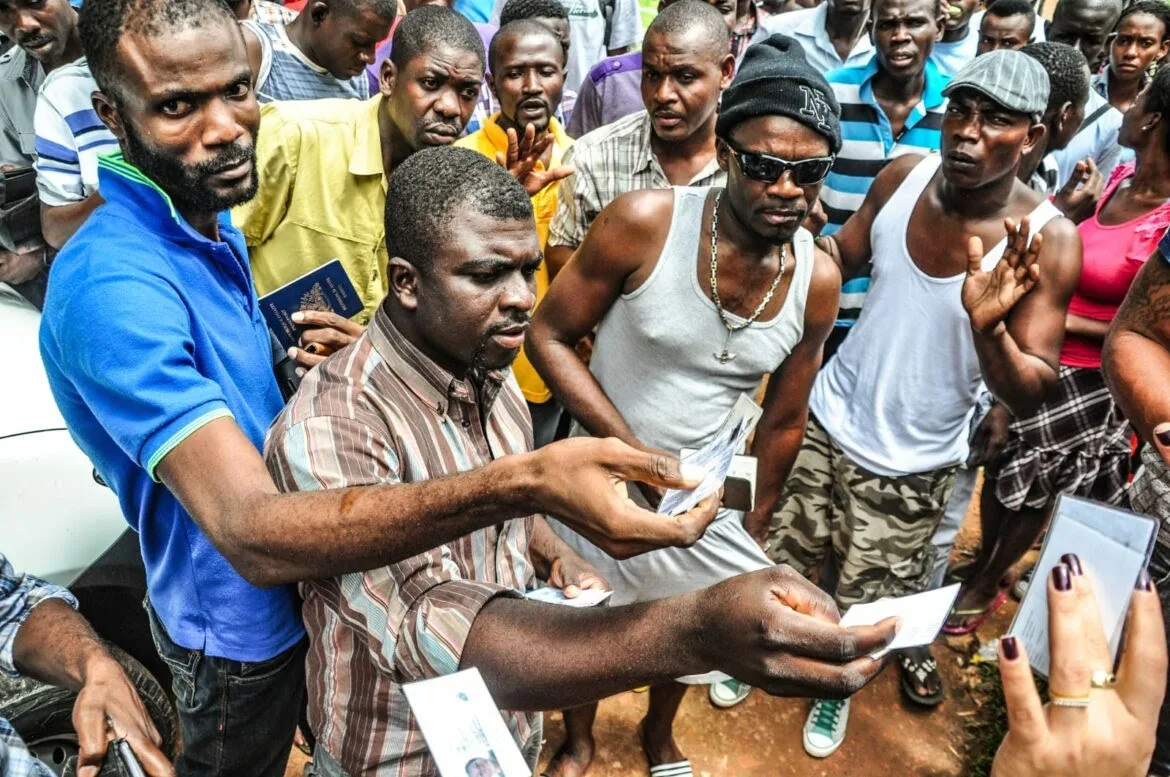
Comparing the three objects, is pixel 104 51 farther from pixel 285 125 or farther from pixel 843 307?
pixel 843 307

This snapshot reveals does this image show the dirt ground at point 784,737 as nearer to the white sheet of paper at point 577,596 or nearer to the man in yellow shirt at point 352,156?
the white sheet of paper at point 577,596

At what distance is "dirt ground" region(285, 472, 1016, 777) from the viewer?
3.37 metres

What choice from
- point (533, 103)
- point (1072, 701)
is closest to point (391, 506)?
point (1072, 701)

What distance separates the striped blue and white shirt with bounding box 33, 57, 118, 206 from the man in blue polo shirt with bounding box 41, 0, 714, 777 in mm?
1405

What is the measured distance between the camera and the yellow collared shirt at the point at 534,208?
351cm

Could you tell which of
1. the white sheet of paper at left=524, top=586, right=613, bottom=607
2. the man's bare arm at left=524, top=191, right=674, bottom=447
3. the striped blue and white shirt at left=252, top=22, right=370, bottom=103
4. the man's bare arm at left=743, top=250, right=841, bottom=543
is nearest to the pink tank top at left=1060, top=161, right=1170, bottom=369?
the man's bare arm at left=743, top=250, right=841, bottom=543

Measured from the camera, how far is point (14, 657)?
71.4 inches

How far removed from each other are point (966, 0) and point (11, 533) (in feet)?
19.6

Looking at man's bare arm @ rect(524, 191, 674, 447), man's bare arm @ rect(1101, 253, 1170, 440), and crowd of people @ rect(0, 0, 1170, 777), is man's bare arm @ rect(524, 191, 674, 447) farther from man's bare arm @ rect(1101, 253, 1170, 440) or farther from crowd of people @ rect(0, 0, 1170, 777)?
man's bare arm @ rect(1101, 253, 1170, 440)

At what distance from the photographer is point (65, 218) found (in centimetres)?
295

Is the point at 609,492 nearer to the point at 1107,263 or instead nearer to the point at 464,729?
the point at 464,729

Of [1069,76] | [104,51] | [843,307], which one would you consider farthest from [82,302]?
[1069,76]

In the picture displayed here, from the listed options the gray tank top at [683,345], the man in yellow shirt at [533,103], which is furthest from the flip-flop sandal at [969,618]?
the man in yellow shirt at [533,103]

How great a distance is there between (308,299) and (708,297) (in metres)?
1.24
